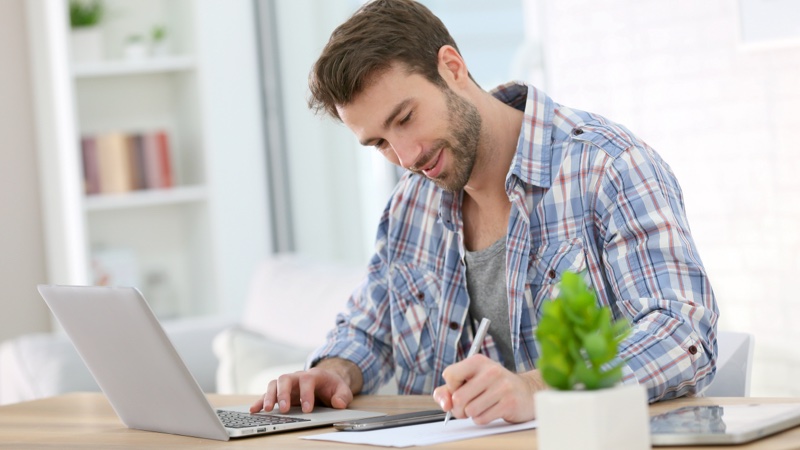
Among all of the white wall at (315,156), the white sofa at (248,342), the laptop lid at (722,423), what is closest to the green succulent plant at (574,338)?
the laptop lid at (722,423)

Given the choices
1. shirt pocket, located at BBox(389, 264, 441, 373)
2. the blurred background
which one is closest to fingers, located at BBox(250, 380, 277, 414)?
shirt pocket, located at BBox(389, 264, 441, 373)

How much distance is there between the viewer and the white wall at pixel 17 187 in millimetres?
4484

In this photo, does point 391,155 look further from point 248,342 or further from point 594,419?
point 248,342

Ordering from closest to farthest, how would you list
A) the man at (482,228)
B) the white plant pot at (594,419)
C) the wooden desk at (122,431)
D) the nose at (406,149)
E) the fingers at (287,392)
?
the white plant pot at (594,419), the wooden desk at (122,431), the man at (482,228), the fingers at (287,392), the nose at (406,149)

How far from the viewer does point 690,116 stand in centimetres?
285

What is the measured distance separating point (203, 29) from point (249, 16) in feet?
0.73

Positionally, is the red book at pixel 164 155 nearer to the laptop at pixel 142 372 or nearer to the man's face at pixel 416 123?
the man's face at pixel 416 123

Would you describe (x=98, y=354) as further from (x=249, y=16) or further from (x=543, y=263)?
(x=249, y=16)

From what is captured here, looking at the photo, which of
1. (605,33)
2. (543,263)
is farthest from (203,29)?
(543,263)

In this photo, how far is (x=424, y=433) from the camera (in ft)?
4.45

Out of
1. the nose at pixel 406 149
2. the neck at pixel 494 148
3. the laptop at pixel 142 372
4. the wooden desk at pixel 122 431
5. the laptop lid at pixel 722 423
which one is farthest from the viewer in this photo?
the neck at pixel 494 148

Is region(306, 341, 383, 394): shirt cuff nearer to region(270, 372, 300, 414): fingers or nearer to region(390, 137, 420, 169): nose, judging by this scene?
region(270, 372, 300, 414): fingers

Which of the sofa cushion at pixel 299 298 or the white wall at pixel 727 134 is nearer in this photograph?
the white wall at pixel 727 134

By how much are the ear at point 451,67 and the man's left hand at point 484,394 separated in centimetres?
66
